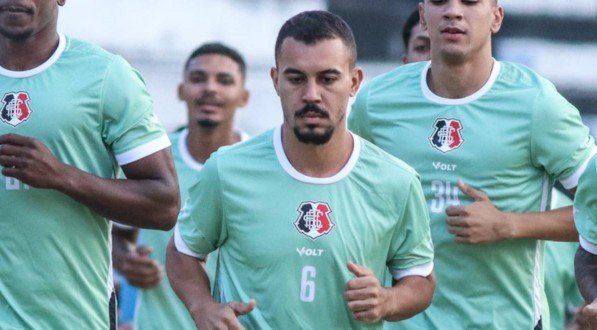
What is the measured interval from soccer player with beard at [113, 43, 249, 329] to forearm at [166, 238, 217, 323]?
309 centimetres

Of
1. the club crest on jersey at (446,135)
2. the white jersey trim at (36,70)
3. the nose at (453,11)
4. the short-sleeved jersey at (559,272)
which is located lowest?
the short-sleeved jersey at (559,272)

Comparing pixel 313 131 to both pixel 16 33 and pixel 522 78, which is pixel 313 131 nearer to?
pixel 16 33

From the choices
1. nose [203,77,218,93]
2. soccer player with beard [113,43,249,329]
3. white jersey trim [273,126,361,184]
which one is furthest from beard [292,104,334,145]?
nose [203,77,218,93]

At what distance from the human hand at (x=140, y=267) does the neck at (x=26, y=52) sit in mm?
2921

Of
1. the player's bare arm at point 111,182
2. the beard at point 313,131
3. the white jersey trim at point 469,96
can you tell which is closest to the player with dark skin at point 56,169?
the player's bare arm at point 111,182

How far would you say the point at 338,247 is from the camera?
6938 mm

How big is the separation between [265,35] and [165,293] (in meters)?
3.51

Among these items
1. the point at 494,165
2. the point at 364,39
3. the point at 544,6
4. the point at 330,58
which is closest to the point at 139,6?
the point at 364,39

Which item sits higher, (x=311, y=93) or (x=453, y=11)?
(x=453, y=11)

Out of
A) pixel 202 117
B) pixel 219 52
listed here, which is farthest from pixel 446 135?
pixel 219 52

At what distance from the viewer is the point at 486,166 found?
8109mm

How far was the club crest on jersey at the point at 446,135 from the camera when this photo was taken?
814 centimetres

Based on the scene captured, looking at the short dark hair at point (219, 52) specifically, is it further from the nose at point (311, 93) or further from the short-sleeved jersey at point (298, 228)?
the nose at point (311, 93)

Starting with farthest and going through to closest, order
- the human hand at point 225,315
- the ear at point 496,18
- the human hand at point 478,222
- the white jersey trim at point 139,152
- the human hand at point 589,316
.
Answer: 1. the ear at point 496,18
2. the human hand at point 478,222
3. the white jersey trim at point 139,152
4. the human hand at point 589,316
5. the human hand at point 225,315
